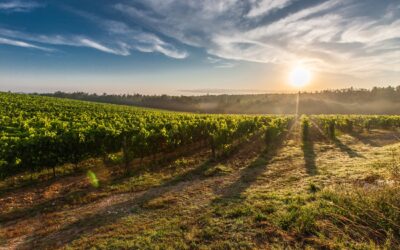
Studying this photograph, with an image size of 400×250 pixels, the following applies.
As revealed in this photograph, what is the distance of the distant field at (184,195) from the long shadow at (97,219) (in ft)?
0.13

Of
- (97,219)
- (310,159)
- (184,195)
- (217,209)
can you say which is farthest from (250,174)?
(97,219)

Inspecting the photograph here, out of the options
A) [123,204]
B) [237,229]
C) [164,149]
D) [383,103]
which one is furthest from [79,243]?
[383,103]

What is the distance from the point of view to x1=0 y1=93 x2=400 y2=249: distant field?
579 cm

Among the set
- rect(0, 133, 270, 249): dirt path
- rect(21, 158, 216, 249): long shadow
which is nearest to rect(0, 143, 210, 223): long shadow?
rect(0, 133, 270, 249): dirt path

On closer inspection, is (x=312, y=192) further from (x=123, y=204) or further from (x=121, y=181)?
(x=121, y=181)

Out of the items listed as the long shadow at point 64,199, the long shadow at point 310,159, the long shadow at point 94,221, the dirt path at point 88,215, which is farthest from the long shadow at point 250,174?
the long shadow at point 94,221

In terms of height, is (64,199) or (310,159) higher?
(310,159)

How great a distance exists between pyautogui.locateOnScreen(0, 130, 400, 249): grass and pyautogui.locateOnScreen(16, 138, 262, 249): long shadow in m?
0.03

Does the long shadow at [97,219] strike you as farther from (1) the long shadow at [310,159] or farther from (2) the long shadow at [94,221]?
(1) the long shadow at [310,159]

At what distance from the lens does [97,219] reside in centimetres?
742

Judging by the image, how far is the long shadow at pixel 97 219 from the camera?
627cm

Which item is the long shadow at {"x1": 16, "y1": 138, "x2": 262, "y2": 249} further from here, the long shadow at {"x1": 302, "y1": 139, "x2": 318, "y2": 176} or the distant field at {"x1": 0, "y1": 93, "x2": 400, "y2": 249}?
the long shadow at {"x1": 302, "y1": 139, "x2": 318, "y2": 176}

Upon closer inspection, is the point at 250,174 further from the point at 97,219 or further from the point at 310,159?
the point at 97,219

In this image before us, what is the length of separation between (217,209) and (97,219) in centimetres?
355
